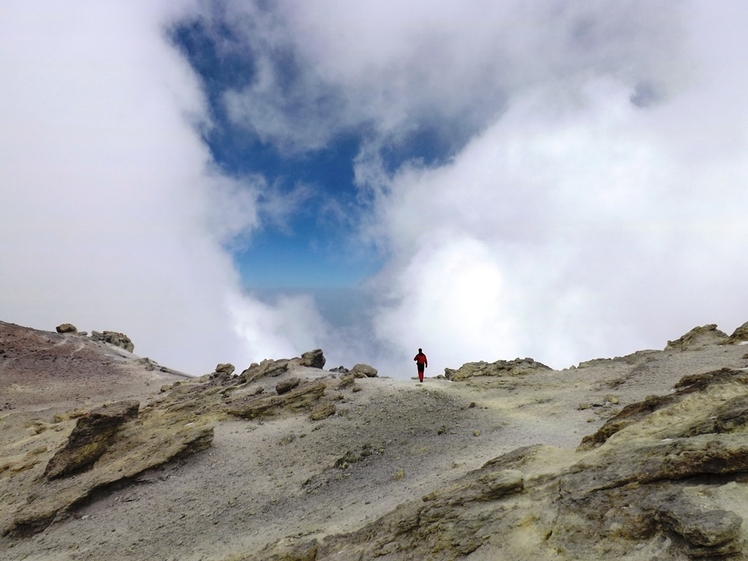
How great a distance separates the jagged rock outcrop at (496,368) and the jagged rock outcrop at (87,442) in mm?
20363

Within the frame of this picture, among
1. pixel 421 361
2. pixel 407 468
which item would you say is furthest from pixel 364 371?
pixel 407 468

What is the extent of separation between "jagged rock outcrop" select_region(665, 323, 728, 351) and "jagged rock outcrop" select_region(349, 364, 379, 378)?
2008 cm

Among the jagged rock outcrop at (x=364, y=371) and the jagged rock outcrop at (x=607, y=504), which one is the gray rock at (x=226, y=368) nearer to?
the jagged rock outcrop at (x=364, y=371)

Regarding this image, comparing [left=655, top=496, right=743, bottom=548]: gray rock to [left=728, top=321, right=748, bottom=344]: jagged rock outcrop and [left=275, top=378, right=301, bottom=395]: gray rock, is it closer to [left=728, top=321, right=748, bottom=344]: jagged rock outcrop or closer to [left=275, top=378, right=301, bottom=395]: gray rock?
[left=275, top=378, right=301, bottom=395]: gray rock

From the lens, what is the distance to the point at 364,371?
2923 centimetres

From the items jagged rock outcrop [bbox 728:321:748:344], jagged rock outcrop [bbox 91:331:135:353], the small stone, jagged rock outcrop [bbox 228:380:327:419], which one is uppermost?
jagged rock outcrop [bbox 91:331:135:353]

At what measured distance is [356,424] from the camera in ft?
64.3

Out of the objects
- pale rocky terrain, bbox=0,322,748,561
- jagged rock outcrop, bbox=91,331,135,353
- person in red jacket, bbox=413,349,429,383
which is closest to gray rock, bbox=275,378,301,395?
pale rocky terrain, bbox=0,322,748,561

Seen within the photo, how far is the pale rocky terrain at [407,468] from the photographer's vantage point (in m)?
6.71

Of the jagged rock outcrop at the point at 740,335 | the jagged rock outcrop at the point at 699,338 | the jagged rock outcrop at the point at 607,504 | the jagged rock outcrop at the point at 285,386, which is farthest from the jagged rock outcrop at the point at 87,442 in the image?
the jagged rock outcrop at the point at 740,335

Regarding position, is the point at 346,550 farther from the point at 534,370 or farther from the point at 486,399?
the point at 534,370

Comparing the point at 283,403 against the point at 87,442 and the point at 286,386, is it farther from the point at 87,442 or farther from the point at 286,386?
the point at 87,442

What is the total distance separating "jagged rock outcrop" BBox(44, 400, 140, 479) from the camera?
59.4ft

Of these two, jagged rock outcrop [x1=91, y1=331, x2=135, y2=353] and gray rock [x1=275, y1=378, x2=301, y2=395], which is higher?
jagged rock outcrop [x1=91, y1=331, x2=135, y2=353]
